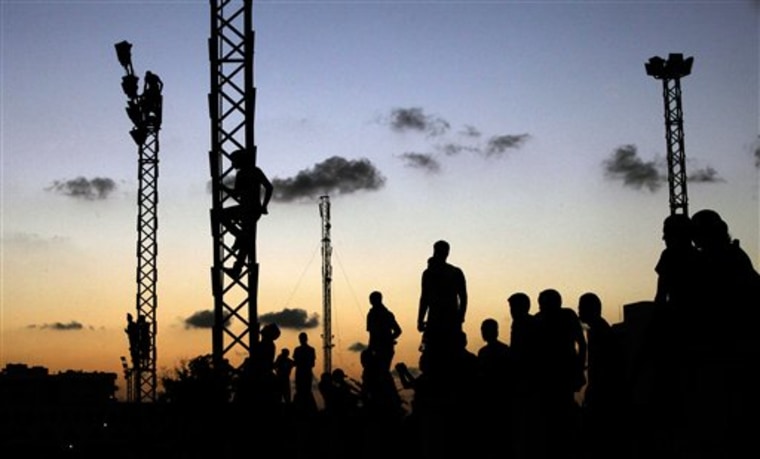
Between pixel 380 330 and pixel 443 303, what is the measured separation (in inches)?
98.5

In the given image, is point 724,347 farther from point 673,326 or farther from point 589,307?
point 589,307

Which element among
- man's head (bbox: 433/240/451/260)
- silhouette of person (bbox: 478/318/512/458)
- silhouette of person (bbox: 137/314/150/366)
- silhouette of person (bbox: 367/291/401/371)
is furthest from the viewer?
silhouette of person (bbox: 137/314/150/366)

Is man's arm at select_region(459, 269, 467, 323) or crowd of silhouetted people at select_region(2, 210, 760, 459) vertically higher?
man's arm at select_region(459, 269, 467, 323)

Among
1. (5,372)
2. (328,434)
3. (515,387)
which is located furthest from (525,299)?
(5,372)

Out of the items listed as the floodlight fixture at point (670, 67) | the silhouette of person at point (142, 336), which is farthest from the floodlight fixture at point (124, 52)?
the floodlight fixture at point (670, 67)

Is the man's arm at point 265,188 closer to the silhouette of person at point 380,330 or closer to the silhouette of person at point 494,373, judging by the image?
the silhouette of person at point 380,330

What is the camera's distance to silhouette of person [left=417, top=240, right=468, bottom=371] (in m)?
11.4

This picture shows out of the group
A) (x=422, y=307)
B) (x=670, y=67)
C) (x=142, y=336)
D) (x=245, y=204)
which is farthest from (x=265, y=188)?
(x=670, y=67)

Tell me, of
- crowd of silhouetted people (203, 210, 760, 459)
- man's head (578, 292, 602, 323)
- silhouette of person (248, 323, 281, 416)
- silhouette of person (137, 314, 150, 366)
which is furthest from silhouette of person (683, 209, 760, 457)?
silhouette of person (137, 314, 150, 366)

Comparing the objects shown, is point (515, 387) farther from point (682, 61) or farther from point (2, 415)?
point (2, 415)

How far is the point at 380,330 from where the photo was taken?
1376 cm

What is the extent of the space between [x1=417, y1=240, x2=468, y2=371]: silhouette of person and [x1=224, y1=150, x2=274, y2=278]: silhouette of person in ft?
14.0

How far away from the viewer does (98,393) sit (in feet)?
276

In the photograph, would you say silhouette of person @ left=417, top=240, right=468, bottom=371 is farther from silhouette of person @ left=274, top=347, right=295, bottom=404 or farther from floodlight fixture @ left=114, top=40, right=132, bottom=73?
floodlight fixture @ left=114, top=40, right=132, bottom=73
